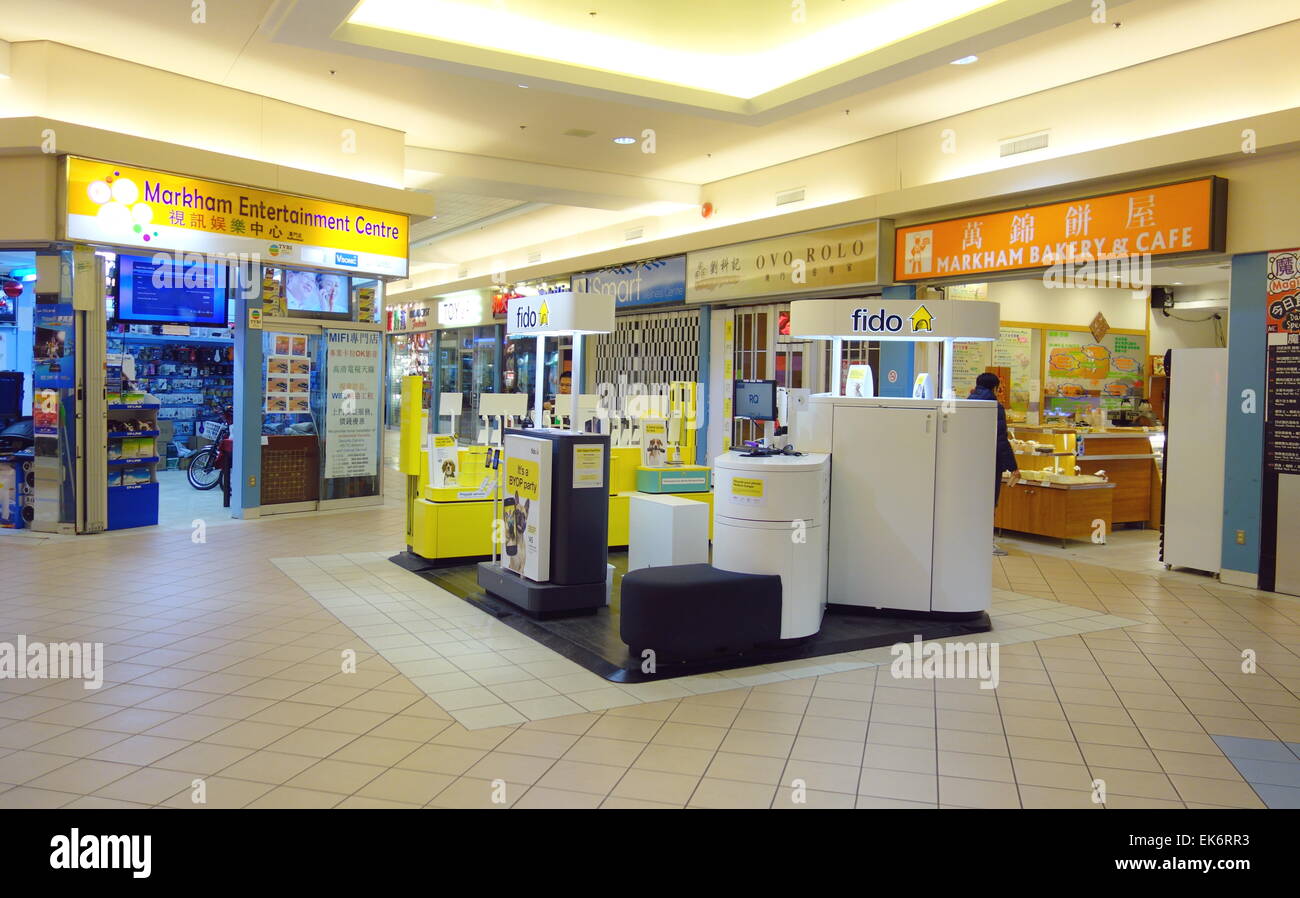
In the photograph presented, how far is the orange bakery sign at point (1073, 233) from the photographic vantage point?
7137mm

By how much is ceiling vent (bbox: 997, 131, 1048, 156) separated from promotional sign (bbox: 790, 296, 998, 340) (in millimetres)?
3236

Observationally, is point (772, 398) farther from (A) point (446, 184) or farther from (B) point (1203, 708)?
(A) point (446, 184)

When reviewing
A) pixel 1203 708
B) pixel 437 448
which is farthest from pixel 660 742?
pixel 437 448

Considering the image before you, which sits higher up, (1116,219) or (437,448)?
(1116,219)

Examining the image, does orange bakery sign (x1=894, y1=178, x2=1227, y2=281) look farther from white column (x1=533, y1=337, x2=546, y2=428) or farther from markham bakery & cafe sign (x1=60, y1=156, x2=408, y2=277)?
markham bakery & cafe sign (x1=60, y1=156, x2=408, y2=277)

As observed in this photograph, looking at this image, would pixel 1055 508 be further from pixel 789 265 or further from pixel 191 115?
pixel 191 115

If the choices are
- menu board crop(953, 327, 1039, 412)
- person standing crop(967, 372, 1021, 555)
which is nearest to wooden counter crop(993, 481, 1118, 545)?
person standing crop(967, 372, 1021, 555)

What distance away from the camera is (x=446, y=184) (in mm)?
11758

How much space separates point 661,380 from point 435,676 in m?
9.52

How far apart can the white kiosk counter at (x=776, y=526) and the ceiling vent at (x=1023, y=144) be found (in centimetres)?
490

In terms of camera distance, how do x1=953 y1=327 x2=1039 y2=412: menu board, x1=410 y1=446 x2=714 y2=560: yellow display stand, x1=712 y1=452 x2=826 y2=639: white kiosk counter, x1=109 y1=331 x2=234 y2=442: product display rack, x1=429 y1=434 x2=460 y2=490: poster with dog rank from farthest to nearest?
1. x1=109 y1=331 x2=234 y2=442: product display rack
2. x1=953 y1=327 x2=1039 y2=412: menu board
3. x1=429 y1=434 x2=460 y2=490: poster with dog
4. x1=410 y1=446 x2=714 y2=560: yellow display stand
5. x1=712 y1=452 x2=826 y2=639: white kiosk counter

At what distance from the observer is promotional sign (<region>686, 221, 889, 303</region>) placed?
32.0ft

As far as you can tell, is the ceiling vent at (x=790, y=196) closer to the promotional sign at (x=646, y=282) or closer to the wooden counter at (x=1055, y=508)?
the promotional sign at (x=646, y=282)

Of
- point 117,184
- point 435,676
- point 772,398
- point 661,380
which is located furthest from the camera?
point 661,380
